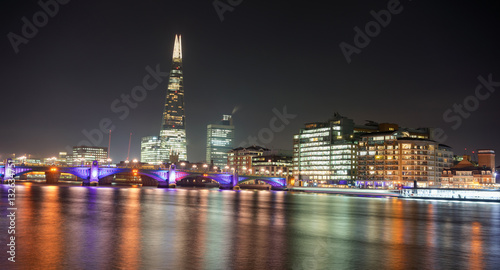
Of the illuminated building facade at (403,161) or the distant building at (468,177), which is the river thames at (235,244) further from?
the distant building at (468,177)

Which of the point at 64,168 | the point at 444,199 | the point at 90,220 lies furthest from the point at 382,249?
the point at 64,168

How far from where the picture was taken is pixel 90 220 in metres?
44.8

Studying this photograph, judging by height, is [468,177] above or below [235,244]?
above

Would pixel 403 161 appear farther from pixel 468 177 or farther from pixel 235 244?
pixel 235 244

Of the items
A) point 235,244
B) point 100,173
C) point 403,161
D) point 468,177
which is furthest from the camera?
point 468,177

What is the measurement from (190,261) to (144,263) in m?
2.40

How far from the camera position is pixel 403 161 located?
188125 millimetres

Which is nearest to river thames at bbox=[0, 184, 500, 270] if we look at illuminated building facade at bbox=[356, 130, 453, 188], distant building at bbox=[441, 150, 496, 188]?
illuminated building facade at bbox=[356, 130, 453, 188]

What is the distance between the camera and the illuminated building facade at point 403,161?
612ft

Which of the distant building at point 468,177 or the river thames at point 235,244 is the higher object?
the distant building at point 468,177

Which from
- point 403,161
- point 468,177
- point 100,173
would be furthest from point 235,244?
point 468,177

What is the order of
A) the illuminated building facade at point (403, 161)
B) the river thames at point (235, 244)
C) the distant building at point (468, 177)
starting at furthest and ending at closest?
the illuminated building facade at point (403, 161) → the distant building at point (468, 177) → the river thames at point (235, 244)

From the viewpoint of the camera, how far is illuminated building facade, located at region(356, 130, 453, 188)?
186625 mm

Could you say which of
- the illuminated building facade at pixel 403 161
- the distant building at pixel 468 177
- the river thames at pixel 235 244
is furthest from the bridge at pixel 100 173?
the river thames at pixel 235 244
